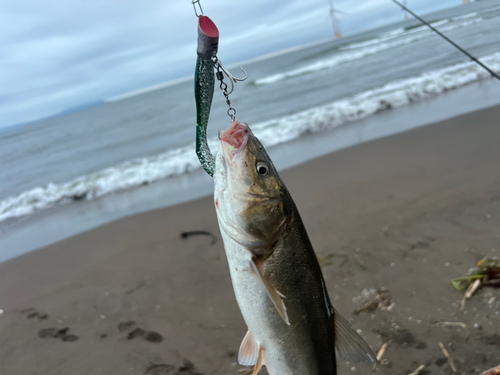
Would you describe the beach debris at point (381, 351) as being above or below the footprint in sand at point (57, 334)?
below

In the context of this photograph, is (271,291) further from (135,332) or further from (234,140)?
(135,332)

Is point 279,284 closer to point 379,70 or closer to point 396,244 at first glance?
point 396,244

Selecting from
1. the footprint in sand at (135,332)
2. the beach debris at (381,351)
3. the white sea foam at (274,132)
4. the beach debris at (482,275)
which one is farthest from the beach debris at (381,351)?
the white sea foam at (274,132)

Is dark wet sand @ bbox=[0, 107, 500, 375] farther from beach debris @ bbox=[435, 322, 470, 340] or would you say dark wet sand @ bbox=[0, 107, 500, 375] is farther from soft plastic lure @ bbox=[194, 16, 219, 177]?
soft plastic lure @ bbox=[194, 16, 219, 177]

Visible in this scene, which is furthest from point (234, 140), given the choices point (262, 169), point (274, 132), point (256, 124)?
point (256, 124)

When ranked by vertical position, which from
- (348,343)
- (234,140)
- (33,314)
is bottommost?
(33,314)

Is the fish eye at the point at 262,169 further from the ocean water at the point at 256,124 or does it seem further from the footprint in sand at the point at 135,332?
the ocean water at the point at 256,124

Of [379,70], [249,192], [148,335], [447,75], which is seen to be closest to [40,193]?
[148,335]

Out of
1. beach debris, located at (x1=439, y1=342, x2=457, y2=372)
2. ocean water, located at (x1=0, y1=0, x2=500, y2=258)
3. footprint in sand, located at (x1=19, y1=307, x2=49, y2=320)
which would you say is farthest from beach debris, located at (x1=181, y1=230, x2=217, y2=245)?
ocean water, located at (x1=0, y1=0, x2=500, y2=258)
